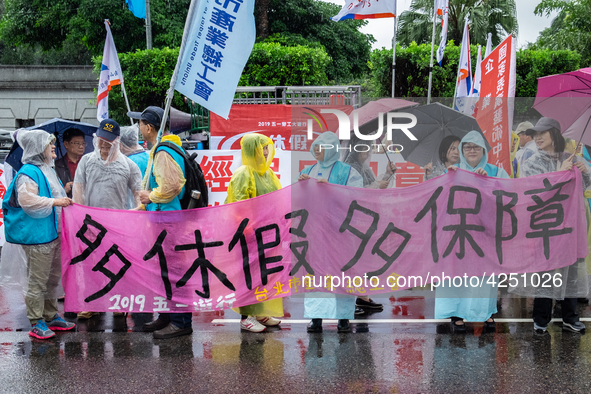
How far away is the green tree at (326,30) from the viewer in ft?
75.8

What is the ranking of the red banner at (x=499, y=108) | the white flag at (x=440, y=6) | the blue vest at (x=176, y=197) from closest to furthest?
the blue vest at (x=176, y=197) → the red banner at (x=499, y=108) → the white flag at (x=440, y=6)

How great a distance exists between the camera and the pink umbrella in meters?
4.92

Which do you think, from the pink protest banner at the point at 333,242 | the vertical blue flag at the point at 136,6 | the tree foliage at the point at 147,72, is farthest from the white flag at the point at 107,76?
the tree foliage at the point at 147,72

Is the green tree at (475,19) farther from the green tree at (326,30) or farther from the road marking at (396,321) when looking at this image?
the road marking at (396,321)

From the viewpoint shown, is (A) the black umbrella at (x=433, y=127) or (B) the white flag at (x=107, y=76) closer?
(A) the black umbrella at (x=433, y=127)

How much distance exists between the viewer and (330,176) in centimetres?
484

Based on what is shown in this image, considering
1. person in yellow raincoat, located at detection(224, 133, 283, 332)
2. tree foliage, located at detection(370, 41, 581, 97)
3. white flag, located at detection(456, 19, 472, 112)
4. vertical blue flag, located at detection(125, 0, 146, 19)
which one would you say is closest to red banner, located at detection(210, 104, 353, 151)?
white flag, located at detection(456, 19, 472, 112)

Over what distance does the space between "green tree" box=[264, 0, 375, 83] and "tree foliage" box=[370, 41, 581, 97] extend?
6097 millimetres

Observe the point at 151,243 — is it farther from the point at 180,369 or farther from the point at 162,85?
the point at 162,85

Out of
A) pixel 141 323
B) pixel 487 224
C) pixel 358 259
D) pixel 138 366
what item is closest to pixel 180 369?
pixel 138 366

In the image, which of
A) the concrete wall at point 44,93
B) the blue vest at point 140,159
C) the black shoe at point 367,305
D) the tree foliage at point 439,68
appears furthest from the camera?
the concrete wall at point 44,93

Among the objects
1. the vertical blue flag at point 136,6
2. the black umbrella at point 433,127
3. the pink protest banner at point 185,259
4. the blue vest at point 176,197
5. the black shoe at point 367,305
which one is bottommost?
the black shoe at point 367,305

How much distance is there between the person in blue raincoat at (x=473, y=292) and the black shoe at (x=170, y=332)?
2299 mm

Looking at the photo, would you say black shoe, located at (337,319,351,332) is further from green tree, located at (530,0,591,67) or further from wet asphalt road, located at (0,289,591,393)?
green tree, located at (530,0,591,67)
